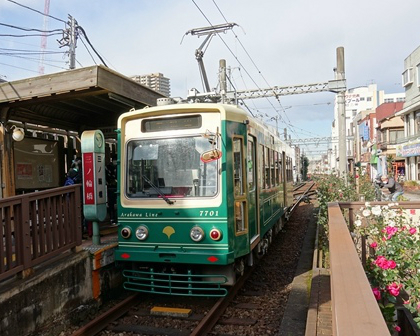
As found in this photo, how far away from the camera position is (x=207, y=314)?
198 inches

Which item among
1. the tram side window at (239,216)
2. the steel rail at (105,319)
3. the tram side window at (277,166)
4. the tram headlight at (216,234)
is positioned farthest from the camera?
the tram side window at (277,166)

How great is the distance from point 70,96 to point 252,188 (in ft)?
11.5

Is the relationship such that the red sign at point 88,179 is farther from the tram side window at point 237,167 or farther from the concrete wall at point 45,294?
the tram side window at point 237,167

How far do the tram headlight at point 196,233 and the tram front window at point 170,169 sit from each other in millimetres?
475

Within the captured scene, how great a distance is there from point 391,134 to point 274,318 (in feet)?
124

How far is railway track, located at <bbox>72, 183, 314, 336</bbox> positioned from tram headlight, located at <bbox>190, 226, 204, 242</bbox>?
0.97 m

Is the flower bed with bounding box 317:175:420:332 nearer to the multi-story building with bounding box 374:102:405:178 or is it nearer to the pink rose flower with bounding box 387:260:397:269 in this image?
the pink rose flower with bounding box 387:260:397:269

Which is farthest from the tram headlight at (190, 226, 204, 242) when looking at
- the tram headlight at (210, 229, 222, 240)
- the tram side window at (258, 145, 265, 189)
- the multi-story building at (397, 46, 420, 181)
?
the multi-story building at (397, 46, 420, 181)

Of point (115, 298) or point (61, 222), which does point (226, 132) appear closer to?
point (61, 222)

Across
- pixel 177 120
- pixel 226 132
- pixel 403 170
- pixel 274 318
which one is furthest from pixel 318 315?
pixel 403 170

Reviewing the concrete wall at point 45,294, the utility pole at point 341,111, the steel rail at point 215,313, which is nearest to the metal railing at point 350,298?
the steel rail at point 215,313

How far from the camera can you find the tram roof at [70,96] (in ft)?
20.0

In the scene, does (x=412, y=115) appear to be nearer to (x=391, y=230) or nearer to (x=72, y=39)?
(x=72, y=39)

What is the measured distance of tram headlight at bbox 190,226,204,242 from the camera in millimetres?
5258
